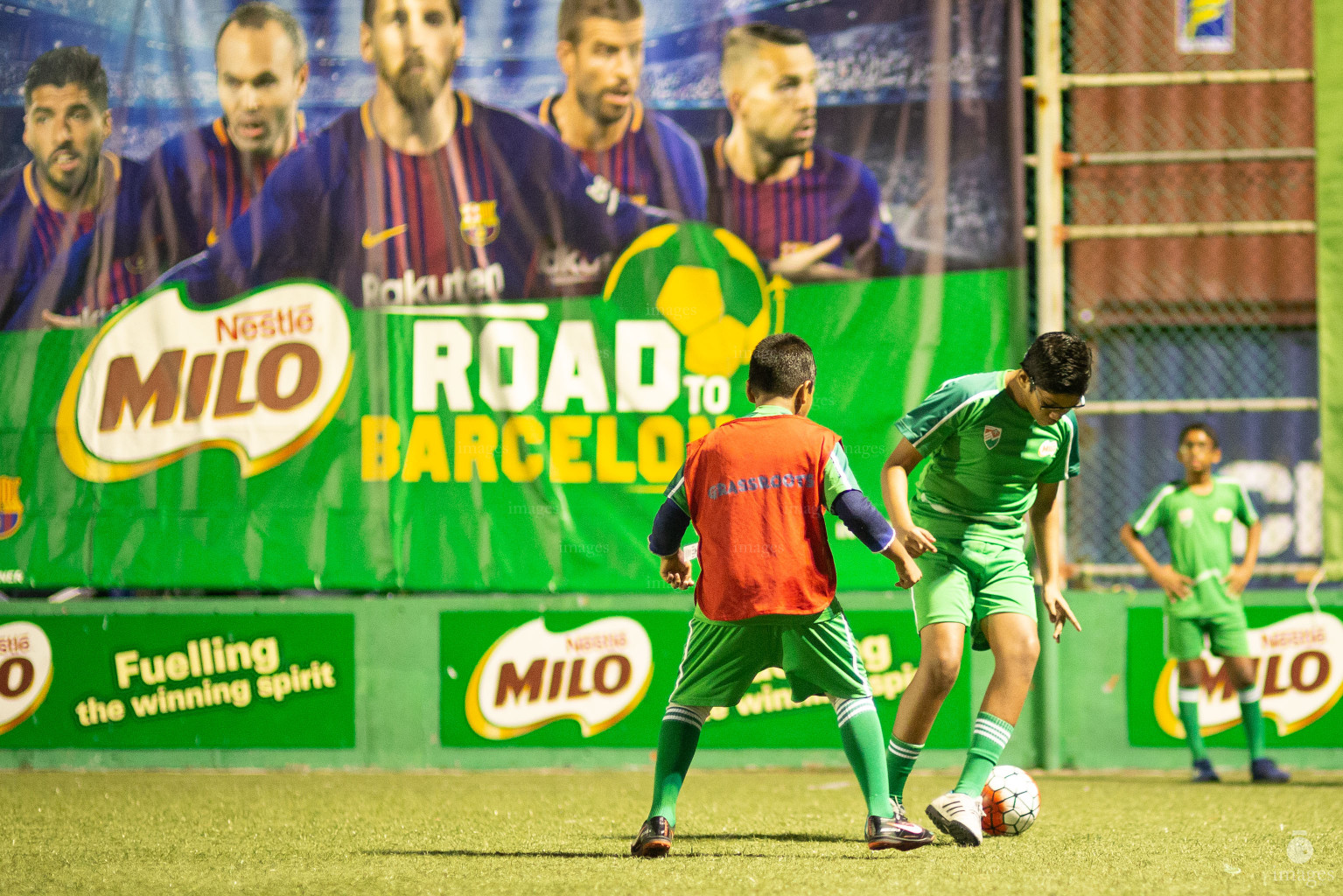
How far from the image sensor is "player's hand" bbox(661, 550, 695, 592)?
448 cm

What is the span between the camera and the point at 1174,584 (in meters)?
7.69

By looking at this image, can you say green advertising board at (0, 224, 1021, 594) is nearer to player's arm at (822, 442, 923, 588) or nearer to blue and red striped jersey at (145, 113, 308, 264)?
blue and red striped jersey at (145, 113, 308, 264)

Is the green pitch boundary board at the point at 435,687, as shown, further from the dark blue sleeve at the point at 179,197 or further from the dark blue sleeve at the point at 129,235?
the dark blue sleeve at the point at 179,197

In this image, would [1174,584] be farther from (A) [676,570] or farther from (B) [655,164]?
(A) [676,570]

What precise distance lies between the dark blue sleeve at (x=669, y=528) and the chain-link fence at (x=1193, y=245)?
13.9ft

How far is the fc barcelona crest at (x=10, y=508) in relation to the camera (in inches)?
330

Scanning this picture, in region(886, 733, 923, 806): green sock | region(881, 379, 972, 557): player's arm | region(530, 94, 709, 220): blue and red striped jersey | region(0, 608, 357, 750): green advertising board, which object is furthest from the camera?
region(530, 94, 709, 220): blue and red striped jersey

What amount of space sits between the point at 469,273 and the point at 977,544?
4.14 m

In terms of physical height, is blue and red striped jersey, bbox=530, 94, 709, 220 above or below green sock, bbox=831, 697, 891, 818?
above

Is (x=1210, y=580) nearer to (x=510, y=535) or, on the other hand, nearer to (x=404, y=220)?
(x=510, y=535)

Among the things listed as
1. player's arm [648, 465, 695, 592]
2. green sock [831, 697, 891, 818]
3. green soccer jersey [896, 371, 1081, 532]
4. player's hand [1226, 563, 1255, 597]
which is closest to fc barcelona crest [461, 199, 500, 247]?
green soccer jersey [896, 371, 1081, 532]

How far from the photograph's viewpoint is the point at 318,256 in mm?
8305

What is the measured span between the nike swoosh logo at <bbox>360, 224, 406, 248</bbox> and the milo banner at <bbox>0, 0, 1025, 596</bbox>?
0.04ft

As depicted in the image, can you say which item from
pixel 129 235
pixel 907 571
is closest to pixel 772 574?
pixel 907 571
